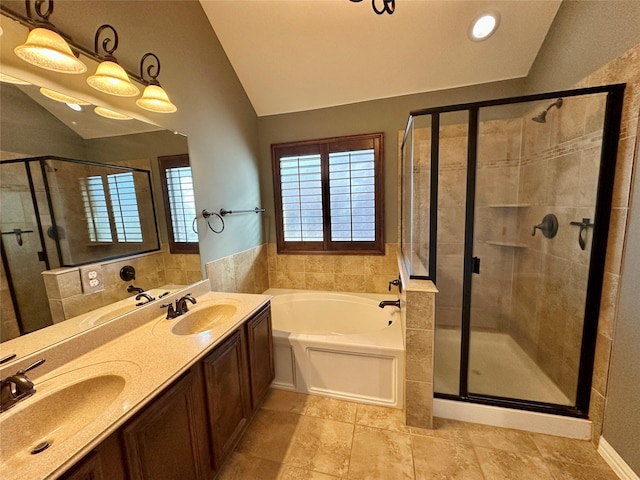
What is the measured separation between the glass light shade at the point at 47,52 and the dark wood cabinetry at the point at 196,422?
1.44 metres

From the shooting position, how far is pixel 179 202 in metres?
1.81

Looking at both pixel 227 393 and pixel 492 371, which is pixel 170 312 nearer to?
pixel 227 393

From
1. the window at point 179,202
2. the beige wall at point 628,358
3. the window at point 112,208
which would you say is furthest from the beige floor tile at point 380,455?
the window at point 112,208

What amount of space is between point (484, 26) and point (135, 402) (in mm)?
3108

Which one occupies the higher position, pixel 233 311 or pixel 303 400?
pixel 233 311

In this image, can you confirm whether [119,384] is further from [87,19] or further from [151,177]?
[87,19]

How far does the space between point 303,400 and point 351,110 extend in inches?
110

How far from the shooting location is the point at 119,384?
1.02m

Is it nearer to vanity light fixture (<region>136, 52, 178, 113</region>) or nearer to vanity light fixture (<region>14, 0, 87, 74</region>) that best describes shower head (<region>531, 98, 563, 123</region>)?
vanity light fixture (<region>136, 52, 178, 113</region>)

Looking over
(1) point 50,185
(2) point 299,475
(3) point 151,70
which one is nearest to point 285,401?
(2) point 299,475

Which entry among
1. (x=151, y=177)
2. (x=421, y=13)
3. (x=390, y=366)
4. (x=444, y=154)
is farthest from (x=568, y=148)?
(x=151, y=177)

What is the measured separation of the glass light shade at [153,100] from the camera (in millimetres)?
1506

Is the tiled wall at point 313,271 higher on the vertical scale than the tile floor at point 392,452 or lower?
higher

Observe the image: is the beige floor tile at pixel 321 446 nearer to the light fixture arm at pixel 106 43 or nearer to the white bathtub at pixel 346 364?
the white bathtub at pixel 346 364
